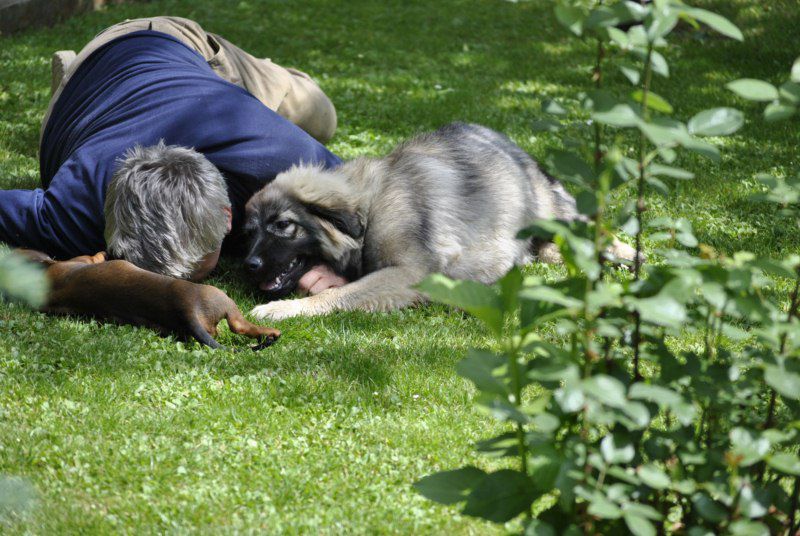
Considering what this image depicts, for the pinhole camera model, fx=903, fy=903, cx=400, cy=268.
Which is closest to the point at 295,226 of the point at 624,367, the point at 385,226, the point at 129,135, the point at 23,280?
the point at 385,226

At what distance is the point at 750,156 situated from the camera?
7.41 metres

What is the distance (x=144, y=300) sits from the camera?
4484mm

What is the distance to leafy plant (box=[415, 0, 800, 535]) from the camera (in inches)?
72.4

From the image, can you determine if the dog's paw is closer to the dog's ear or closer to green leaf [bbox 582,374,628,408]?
the dog's ear

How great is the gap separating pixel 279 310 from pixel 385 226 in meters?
0.80

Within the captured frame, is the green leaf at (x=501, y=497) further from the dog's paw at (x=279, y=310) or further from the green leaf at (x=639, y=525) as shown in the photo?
the dog's paw at (x=279, y=310)

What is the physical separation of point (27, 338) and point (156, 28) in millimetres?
2995

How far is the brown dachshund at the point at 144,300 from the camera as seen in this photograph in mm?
4395

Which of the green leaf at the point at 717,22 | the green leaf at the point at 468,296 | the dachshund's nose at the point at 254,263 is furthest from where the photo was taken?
the dachshund's nose at the point at 254,263

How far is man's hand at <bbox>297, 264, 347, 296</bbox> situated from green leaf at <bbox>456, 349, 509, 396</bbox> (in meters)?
3.36

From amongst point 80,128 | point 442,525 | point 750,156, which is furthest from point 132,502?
point 750,156

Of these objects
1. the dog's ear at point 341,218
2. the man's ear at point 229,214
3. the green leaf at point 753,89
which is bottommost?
the dog's ear at point 341,218

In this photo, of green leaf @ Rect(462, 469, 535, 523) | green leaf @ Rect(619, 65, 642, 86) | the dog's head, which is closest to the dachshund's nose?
the dog's head

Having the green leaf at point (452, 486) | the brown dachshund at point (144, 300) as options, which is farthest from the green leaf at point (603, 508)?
the brown dachshund at point (144, 300)
